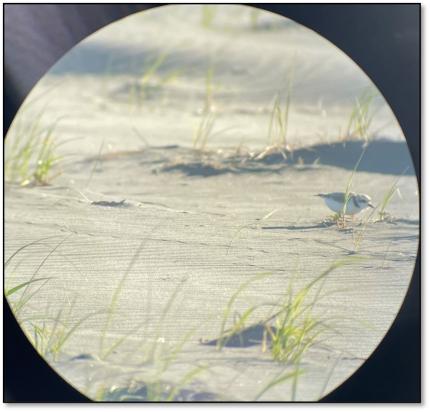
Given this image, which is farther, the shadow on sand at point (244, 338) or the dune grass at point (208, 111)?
the dune grass at point (208, 111)

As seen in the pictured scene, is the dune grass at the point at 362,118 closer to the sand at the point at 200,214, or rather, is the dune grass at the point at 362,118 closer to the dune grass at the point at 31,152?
the sand at the point at 200,214

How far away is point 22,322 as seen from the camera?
3469mm

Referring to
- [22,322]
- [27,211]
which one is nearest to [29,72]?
[27,211]

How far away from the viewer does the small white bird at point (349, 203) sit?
3.43 m

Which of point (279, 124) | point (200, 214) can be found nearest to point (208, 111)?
point (279, 124)

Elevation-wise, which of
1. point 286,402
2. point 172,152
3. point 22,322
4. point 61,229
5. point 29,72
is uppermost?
point 29,72

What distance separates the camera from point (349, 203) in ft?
11.3

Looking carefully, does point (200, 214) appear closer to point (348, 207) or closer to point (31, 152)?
point (348, 207)

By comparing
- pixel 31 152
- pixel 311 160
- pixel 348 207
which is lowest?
pixel 348 207

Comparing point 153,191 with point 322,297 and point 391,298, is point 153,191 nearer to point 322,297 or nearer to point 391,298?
point 322,297

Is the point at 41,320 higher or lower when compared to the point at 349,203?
lower

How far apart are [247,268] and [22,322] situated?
0.89 m

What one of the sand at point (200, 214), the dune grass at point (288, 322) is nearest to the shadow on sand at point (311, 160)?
the sand at point (200, 214)

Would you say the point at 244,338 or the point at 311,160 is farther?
the point at 311,160
